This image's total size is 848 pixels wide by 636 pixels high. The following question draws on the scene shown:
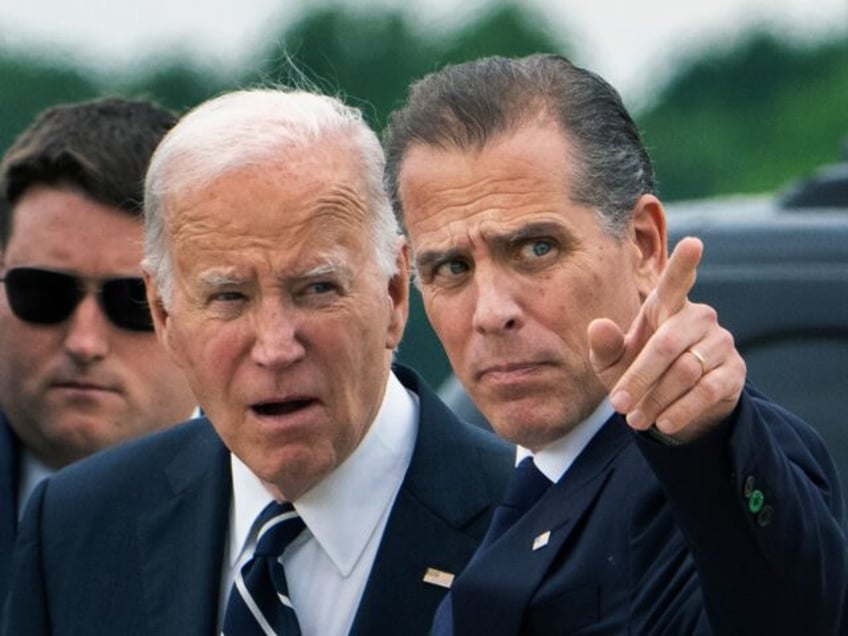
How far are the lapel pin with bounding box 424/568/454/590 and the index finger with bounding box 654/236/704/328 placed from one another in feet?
3.95

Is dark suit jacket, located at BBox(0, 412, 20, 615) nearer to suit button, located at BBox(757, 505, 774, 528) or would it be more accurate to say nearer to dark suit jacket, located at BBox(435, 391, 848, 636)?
dark suit jacket, located at BBox(435, 391, 848, 636)

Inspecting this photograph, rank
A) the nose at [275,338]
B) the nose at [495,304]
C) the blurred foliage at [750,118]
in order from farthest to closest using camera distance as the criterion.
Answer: the blurred foliage at [750,118], the nose at [275,338], the nose at [495,304]

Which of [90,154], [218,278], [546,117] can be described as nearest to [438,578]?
[218,278]

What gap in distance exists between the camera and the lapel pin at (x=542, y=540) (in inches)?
131

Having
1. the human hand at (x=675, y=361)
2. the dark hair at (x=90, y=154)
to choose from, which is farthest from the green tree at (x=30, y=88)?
the human hand at (x=675, y=361)

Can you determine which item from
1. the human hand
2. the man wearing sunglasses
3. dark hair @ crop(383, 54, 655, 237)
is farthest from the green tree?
the human hand

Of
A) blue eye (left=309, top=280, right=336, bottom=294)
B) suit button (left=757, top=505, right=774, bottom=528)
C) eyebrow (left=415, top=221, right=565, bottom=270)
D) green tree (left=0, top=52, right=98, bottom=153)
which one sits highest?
green tree (left=0, top=52, right=98, bottom=153)

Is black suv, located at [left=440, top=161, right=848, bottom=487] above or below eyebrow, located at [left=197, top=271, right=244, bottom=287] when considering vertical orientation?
above

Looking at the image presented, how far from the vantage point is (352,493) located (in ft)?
13.3

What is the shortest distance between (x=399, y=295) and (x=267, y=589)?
0.57 metres

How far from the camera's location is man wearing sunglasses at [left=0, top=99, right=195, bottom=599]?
4883mm

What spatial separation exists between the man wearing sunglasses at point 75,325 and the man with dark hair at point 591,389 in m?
1.30

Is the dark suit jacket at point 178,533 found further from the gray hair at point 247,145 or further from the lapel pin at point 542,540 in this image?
the lapel pin at point 542,540

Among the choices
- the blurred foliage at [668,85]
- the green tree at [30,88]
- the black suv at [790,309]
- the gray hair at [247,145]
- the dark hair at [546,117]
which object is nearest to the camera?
the dark hair at [546,117]
